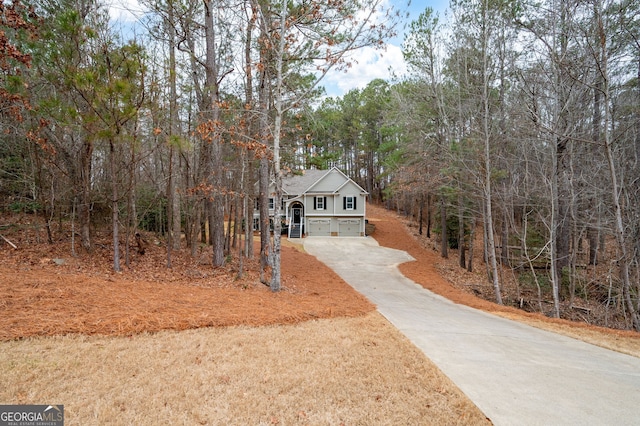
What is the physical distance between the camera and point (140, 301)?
221 inches

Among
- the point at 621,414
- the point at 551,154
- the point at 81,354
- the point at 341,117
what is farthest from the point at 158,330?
the point at 341,117

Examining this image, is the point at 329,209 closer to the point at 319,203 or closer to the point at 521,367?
the point at 319,203

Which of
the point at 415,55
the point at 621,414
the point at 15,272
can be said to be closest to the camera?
the point at 621,414

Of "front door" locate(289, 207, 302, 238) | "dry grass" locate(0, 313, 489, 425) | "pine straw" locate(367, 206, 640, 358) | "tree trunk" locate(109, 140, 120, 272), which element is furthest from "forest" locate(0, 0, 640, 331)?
"front door" locate(289, 207, 302, 238)

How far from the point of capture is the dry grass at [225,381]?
113 inches

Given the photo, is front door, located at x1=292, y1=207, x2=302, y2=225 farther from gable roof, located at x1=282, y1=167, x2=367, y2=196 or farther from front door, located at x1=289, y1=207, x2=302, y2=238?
gable roof, located at x1=282, y1=167, x2=367, y2=196

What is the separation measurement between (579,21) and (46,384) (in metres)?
14.2

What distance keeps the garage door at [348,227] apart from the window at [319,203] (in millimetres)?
1940

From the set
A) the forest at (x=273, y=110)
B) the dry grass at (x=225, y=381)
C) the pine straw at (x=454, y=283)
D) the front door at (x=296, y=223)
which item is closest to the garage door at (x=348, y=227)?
the pine straw at (x=454, y=283)

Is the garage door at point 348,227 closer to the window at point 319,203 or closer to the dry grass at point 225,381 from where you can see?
the window at point 319,203

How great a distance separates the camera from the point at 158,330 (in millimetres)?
4617

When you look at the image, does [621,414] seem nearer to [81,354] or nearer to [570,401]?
[570,401]

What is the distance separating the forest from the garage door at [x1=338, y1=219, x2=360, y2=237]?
→ 11.6 meters

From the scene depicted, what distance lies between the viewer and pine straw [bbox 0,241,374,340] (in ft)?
14.7
